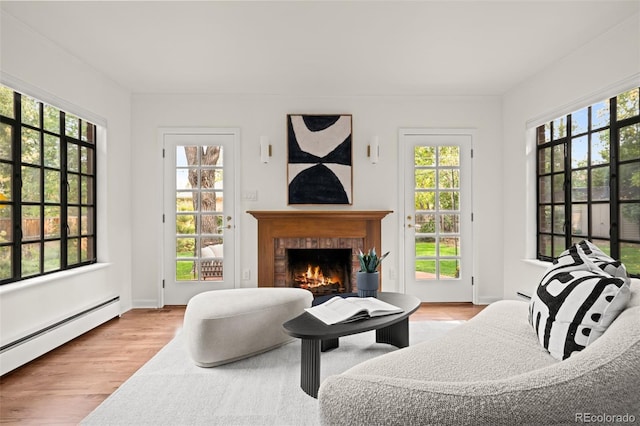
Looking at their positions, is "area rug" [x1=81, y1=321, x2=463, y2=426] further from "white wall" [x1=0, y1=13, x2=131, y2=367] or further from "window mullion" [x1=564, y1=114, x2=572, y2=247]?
"window mullion" [x1=564, y1=114, x2=572, y2=247]

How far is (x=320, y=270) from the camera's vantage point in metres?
4.42

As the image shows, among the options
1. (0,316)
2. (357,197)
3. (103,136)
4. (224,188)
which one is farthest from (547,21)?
(0,316)

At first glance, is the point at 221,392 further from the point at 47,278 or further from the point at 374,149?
the point at 374,149

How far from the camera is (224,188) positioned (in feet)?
14.1

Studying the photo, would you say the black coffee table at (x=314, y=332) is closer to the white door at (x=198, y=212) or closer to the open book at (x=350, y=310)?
the open book at (x=350, y=310)

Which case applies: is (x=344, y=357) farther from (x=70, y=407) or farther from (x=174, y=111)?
(x=174, y=111)

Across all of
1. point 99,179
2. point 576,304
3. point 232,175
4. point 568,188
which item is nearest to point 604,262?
point 576,304

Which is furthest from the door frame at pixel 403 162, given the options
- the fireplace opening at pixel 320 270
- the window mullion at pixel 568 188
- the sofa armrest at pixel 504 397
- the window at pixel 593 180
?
the sofa armrest at pixel 504 397

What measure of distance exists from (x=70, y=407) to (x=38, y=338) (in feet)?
3.27

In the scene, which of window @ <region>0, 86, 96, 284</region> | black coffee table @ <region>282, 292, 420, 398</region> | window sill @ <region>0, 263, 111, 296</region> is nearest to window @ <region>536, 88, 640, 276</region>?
black coffee table @ <region>282, 292, 420, 398</region>

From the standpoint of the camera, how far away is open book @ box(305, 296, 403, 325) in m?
2.20

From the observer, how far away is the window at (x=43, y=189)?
8.96 feet

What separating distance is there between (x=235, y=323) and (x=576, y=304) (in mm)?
1892

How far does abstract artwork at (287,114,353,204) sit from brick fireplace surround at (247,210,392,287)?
0.70 ft
